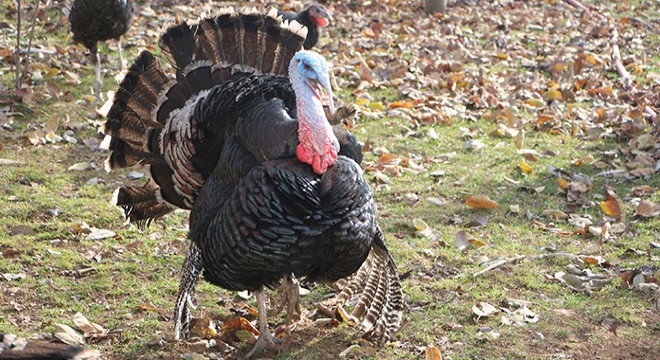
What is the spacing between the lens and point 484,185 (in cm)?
672

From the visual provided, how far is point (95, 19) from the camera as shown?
8406 millimetres

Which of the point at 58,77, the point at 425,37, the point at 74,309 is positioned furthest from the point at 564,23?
the point at 74,309

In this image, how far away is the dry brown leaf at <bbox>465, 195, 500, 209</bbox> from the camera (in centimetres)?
625

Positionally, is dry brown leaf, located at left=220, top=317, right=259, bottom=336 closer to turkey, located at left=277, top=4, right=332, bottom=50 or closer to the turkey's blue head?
the turkey's blue head

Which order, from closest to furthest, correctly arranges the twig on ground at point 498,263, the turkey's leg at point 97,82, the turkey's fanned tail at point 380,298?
the turkey's fanned tail at point 380,298 → the twig on ground at point 498,263 → the turkey's leg at point 97,82

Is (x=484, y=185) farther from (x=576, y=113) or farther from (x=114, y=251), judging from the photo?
(x=114, y=251)

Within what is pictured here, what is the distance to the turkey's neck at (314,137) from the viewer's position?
402 centimetres

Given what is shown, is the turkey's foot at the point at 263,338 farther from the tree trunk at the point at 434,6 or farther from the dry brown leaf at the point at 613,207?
the tree trunk at the point at 434,6

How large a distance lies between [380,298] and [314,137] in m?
1.14

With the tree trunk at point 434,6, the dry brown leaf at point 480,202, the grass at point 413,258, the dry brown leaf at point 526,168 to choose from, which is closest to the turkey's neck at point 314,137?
the grass at point 413,258

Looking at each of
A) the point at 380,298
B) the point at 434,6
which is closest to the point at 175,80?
the point at 380,298

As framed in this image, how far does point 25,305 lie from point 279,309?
4.75 feet

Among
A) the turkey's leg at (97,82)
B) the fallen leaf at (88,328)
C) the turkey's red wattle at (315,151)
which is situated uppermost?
the turkey's red wattle at (315,151)

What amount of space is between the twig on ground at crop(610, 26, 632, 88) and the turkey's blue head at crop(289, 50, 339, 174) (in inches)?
229
